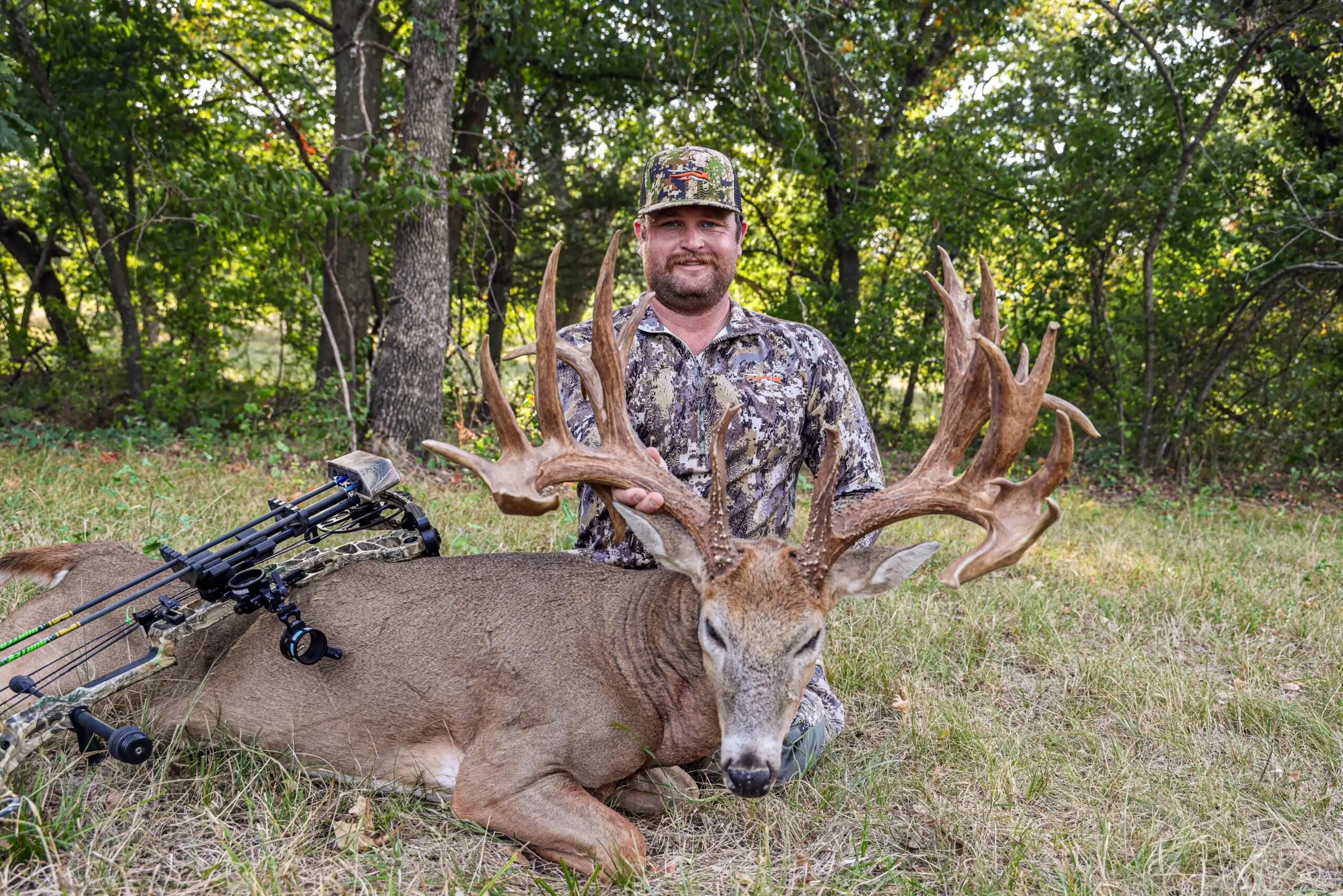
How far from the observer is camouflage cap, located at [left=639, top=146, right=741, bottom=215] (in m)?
4.16

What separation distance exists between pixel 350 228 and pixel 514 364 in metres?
8.59

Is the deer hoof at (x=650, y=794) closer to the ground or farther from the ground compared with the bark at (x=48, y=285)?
closer to the ground

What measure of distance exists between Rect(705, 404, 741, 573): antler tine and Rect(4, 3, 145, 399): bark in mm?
7826

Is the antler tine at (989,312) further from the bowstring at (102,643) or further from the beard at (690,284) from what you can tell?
the bowstring at (102,643)

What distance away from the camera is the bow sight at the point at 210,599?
8.91ft

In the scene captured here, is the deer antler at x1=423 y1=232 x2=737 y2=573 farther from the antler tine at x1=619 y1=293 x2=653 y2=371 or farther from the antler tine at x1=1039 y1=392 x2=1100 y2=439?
the antler tine at x1=1039 y1=392 x2=1100 y2=439

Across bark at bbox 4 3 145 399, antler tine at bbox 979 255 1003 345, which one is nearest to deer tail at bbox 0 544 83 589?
antler tine at bbox 979 255 1003 345

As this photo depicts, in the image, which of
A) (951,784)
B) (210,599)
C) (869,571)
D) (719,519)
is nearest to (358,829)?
(210,599)

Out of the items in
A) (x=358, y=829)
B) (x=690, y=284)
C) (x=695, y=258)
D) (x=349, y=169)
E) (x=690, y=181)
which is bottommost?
(x=358, y=829)

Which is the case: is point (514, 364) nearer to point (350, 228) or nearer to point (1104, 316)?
point (350, 228)

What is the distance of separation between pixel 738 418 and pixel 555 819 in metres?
1.91

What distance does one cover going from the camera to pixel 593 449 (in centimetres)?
327

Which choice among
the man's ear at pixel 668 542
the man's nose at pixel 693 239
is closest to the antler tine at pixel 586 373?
the man's ear at pixel 668 542

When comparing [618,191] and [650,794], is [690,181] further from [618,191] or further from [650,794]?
[618,191]
